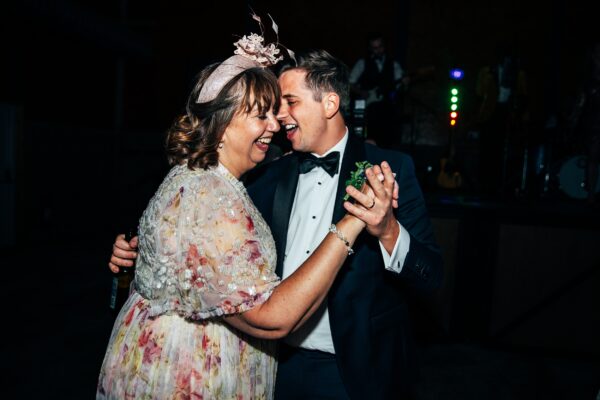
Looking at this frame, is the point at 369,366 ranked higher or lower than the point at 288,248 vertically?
lower

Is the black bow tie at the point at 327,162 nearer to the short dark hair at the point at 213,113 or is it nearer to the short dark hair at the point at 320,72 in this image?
the short dark hair at the point at 320,72

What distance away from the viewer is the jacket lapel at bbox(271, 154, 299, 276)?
6.64 ft

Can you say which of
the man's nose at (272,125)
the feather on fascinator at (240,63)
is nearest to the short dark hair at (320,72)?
the feather on fascinator at (240,63)

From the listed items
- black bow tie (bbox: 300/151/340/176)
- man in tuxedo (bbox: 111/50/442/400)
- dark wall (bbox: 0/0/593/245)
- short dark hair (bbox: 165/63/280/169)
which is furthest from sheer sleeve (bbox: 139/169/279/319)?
dark wall (bbox: 0/0/593/245)

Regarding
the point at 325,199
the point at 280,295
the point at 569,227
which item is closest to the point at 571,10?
the point at 569,227

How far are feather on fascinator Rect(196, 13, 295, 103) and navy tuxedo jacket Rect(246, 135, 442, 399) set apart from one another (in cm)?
60

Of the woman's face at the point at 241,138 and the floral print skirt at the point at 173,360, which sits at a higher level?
the woman's face at the point at 241,138

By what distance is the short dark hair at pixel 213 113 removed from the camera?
1.53m

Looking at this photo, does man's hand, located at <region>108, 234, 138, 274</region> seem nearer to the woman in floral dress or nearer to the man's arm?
the woman in floral dress

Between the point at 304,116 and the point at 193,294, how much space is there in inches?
44.0

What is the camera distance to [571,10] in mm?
9188

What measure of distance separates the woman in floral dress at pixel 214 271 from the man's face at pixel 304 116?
56 cm

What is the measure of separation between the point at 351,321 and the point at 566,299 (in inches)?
108

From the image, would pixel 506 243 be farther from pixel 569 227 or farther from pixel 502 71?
pixel 502 71
